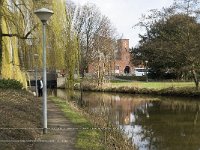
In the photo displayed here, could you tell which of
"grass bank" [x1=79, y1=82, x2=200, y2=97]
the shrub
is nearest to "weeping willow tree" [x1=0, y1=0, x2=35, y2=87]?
the shrub

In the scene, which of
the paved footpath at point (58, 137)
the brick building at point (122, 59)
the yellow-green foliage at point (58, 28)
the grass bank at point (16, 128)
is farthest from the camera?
the brick building at point (122, 59)

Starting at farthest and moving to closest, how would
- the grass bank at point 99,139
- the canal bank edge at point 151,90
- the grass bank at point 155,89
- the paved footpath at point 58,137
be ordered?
the grass bank at point 155,89
the canal bank edge at point 151,90
the grass bank at point 99,139
the paved footpath at point 58,137

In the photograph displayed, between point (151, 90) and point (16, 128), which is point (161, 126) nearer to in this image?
point (16, 128)

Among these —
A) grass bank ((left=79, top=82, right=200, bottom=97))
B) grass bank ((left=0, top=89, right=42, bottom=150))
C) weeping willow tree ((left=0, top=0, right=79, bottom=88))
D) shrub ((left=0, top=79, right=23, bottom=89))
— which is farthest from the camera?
grass bank ((left=79, top=82, right=200, bottom=97))

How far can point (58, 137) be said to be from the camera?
44.5ft

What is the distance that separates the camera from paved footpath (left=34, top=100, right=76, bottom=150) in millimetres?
11906

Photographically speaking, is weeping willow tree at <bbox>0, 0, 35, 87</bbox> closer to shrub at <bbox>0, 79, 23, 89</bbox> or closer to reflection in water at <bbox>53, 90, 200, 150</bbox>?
shrub at <bbox>0, 79, 23, 89</bbox>

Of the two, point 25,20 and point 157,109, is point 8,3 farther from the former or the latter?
point 157,109

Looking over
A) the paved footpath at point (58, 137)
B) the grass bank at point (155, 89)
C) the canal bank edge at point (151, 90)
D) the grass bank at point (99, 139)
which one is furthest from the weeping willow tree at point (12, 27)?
the grass bank at point (155, 89)

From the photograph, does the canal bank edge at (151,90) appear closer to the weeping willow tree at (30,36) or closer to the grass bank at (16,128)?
the weeping willow tree at (30,36)

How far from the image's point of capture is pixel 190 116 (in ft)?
89.1

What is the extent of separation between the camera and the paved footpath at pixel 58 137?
11.9 m

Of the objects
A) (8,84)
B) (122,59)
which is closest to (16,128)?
(8,84)

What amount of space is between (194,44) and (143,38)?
30.9 meters
